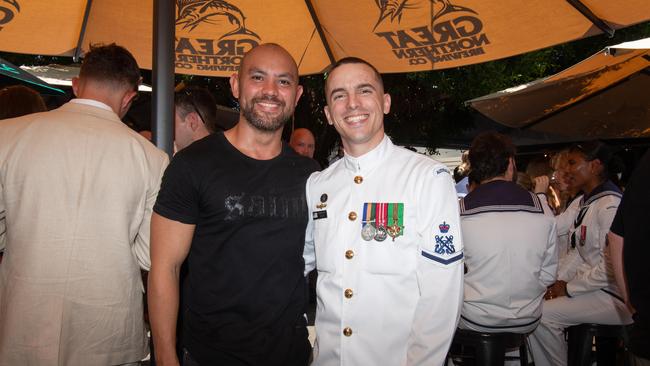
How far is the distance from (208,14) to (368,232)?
3.08 m

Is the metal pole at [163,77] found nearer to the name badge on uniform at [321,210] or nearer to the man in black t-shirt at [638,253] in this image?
the name badge on uniform at [321,210]

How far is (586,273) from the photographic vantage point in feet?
15.1

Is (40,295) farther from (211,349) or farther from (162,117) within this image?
(162,117)

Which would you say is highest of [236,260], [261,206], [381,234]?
[261,206]

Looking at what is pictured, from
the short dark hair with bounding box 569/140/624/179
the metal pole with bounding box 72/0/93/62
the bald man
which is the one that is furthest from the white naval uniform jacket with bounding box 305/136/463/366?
the bald man

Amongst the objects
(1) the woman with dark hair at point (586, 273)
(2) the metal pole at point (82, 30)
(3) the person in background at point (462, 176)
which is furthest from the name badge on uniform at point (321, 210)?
(3) the person in background at point (462, 176)

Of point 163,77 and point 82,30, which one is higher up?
point 82,30

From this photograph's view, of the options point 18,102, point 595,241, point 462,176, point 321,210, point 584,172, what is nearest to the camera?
point 321,210

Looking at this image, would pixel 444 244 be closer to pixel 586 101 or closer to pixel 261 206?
pixel 261 206

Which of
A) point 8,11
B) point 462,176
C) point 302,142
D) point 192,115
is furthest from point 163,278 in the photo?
point 462,176

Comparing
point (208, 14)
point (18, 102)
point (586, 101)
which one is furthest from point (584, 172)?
point (18, 102)

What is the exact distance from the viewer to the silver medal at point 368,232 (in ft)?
7.80

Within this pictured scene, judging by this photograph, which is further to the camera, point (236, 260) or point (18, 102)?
point (18, 102)

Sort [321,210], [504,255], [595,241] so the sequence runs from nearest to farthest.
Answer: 1. [321,210]
2. [504,255]
3. [595,241]
